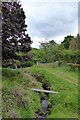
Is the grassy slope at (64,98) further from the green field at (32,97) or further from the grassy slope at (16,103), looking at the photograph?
the grassy slope at (16,103)

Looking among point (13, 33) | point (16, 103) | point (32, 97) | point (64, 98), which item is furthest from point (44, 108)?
point (13, 33)

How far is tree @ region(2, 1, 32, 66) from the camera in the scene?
16125 millimetres

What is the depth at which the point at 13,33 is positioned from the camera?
16.8m

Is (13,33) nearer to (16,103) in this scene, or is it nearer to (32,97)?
(32,97)

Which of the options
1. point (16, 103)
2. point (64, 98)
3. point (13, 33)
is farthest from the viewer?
point (13, 33)

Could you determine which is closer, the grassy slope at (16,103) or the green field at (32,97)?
the grassy slope at (16,103)

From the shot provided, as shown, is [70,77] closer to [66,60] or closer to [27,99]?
[27,99]

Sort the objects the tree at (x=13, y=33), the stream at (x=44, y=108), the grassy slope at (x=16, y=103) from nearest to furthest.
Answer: the grassy slope at (x=16, y=103)
the stream at (x=44, y=108)
the tree at (x=13, y=33)

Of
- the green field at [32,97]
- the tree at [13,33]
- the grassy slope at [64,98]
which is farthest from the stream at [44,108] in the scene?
the tree at [13,33]

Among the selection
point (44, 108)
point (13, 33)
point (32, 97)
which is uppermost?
point (13, 33)

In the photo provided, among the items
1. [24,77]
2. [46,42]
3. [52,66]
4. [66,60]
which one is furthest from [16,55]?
[46,42]

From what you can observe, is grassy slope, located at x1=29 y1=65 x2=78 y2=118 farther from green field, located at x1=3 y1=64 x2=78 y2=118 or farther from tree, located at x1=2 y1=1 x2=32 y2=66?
tree, located at x1=2 y1=1 x2=32 y2=66

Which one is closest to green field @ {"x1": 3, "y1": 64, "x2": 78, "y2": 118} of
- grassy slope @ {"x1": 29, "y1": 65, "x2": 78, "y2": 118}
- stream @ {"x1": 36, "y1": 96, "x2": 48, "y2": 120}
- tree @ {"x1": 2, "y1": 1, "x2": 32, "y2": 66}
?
grassy slope @ {"x1": 29, "y1": 65, "x2": 78, "y2": 118}

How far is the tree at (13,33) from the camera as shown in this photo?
16.1 metres
